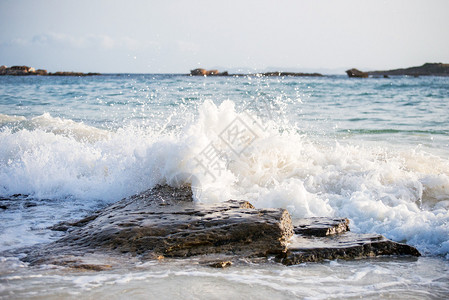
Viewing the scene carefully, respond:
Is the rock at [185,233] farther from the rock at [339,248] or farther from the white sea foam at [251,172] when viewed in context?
the white sea foam at [251,172]

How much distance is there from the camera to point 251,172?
6105mm

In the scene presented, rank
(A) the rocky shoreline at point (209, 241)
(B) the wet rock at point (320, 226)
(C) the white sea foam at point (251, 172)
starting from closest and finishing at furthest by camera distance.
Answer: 1. (A) the rocky shoreline at point (209, 241)
2. (B) the wet rock at point (320, 226)
3. (C) the white sea foam at point (251, 172)

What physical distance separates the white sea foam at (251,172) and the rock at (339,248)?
52 centimetres

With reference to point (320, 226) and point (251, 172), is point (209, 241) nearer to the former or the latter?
point (320, 226)

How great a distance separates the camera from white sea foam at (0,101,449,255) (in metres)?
4.67

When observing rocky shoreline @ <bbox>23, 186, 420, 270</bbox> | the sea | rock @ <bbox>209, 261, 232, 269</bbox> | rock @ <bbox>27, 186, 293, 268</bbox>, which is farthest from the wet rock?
rock @ <bbox>209, 261, 232, 269</bbox>

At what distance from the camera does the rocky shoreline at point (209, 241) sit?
3230mm

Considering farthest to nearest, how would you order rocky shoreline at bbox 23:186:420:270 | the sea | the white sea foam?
the white sea foam, rocky shoreline at bbox 23:186:420:270, the sea

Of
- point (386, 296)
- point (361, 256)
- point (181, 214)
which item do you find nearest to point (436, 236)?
point (361, 256)

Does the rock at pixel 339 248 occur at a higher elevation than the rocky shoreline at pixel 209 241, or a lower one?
lower

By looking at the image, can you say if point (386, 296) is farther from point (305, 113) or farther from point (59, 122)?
point (305, 113)

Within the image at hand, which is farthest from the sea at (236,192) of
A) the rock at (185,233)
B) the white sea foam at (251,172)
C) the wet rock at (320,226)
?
the wet rock at (320,226)

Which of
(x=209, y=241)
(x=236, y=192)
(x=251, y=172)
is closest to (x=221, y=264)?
(x=209, y=241)

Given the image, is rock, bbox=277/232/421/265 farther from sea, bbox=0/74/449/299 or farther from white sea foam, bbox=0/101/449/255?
white sea foam, bbox=0/101/449/255
